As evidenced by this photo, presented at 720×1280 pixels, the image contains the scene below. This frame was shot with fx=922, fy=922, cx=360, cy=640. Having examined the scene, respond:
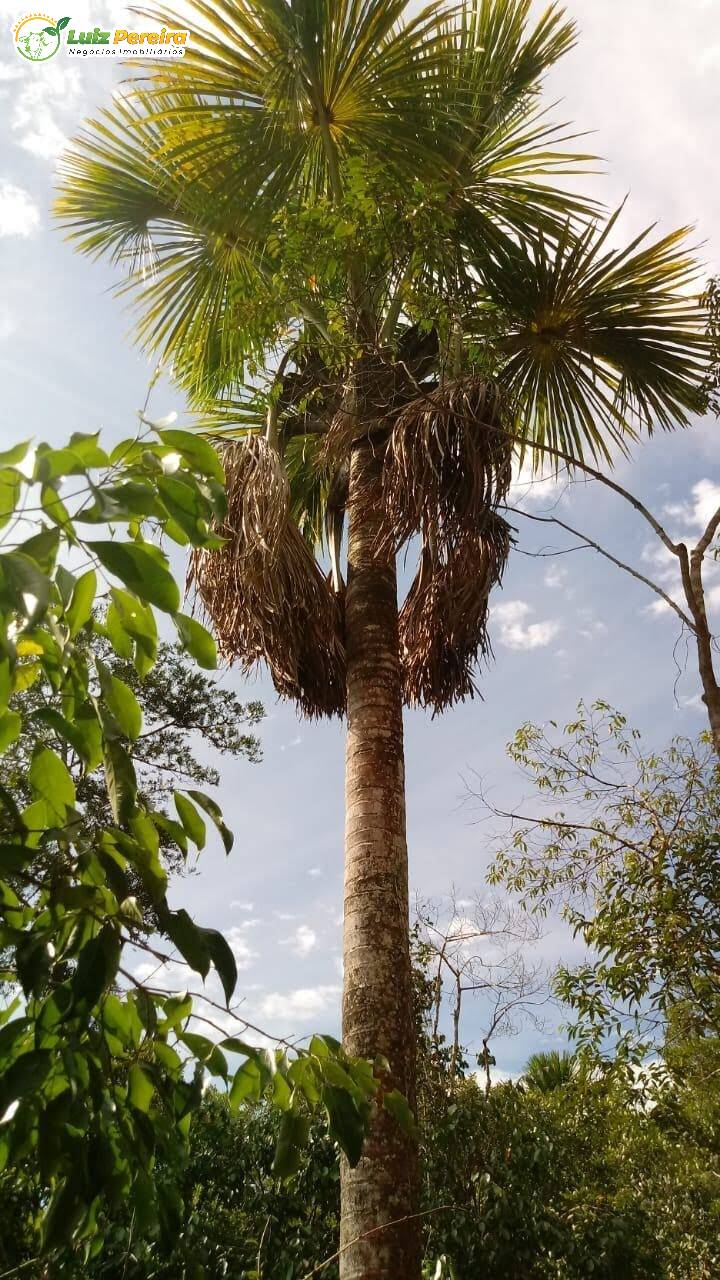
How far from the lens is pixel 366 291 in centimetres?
496

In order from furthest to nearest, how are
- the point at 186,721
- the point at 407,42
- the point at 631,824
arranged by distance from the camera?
the point at 186,721, the point at 631,824, the point at 407,42

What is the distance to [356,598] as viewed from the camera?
4402mm

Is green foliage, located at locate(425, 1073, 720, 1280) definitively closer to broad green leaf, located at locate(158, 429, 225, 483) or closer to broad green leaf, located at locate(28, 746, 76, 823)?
broad green leaf, located at locate(28, 746, 76, 823)

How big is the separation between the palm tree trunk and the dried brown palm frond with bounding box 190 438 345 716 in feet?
0.76

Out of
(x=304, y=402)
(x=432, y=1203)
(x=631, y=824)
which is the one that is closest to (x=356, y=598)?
(x=304, y=402)

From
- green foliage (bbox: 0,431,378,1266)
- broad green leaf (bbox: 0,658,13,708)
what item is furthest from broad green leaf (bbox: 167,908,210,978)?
broad green leaf (bbox: 0,658,13,708)

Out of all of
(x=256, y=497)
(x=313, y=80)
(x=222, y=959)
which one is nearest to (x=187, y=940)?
(x=222, y=959)

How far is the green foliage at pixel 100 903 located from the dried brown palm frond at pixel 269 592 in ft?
10.7

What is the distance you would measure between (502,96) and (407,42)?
0.89 m

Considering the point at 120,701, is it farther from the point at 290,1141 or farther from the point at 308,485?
the point at 308,485

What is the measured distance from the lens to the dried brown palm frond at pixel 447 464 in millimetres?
4203

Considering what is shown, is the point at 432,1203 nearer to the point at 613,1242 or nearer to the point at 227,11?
the point at 613,1242

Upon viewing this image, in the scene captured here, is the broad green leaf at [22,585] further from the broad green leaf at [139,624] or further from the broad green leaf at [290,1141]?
the broad green leaf at [290,1141]

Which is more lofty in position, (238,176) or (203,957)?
(238,176)
